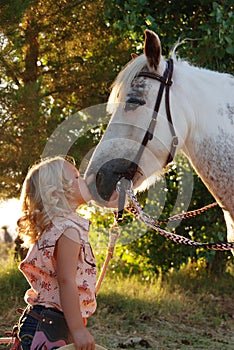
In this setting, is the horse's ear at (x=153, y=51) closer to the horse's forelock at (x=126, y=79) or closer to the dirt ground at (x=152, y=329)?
the horse's forelock at (x=126, y=79)

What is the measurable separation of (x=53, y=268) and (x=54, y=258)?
0.13 feet

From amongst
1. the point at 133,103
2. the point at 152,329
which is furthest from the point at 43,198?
the point at 152,329

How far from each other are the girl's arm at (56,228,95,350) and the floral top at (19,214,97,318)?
0.05 metres

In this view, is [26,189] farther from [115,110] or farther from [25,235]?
[115,110]

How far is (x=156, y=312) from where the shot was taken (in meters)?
5.51

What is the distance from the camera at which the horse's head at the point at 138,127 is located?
97.6 inches

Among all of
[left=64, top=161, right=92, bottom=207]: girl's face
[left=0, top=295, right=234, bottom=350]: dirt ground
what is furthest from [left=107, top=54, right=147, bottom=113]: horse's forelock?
[left=0, top=295, right=234, bottom=350]: dirt ground

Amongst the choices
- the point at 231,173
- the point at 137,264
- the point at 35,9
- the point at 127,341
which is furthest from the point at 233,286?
the point at 231,173

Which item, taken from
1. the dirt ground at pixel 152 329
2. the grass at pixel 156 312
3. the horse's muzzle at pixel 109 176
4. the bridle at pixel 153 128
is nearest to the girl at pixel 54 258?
the horse's muzzle at pixel 109 176

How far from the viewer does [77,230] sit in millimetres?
2234

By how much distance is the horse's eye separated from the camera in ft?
8.30

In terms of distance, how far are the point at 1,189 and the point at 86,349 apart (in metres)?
3.38

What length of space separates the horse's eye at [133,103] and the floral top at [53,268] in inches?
20.6

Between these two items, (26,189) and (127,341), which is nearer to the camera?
(26,189)
